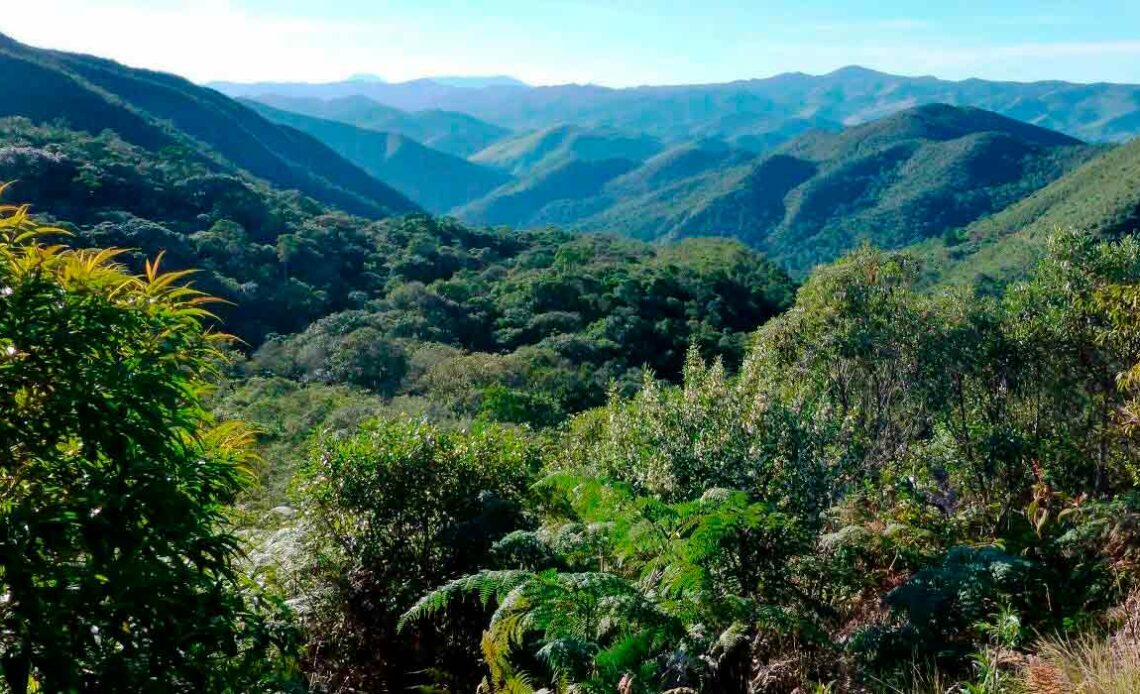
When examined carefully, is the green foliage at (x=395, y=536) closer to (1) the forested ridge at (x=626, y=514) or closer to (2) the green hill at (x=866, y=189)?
(1) the forested ridge at (x=626, y=514)

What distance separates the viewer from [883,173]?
155375mm

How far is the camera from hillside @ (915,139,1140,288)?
69.0 meters

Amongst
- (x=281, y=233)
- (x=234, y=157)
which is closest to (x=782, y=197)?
(x=234, y=157)

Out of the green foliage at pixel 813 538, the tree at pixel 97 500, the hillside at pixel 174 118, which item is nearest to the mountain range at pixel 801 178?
the hillside at pixel 174 118

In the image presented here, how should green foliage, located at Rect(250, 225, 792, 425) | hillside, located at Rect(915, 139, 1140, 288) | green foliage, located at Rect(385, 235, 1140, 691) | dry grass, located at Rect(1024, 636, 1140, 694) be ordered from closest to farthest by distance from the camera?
dry grass, located at Rect(1024, 636, 1140, 694) < green foliage, located at Rect(385, 235, 1140, 691) < green foliage, located at Rect(250, 225, 792, 425) < hillside, located at Rect(915, 139, 1140, 288)

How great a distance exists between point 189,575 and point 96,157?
2494 inches

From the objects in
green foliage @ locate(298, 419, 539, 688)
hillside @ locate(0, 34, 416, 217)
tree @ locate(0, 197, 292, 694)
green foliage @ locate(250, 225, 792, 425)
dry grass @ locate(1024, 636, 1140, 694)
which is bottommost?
green foliage @ locate(250, 225, 792, 425)

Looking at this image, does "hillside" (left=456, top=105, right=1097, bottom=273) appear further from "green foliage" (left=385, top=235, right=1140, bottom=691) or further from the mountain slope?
"green foliage" (left=385, top=235, right=1140, bottom=691)

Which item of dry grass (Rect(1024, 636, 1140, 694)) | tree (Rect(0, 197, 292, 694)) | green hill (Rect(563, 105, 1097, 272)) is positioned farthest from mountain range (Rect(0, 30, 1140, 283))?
dry grass (Rect(1024, 636, 1140, 694))

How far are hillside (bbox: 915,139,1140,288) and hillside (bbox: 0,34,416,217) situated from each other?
2643 inches

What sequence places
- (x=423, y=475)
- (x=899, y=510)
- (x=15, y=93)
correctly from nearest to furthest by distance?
→ 1. (x=423, y=475)
2. (x=899, y=510)
3. (x=15, y=93)

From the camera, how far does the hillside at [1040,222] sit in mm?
69000

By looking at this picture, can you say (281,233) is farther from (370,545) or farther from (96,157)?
(370,545)

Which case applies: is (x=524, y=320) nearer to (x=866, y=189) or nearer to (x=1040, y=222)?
(x=1040, y=222)
